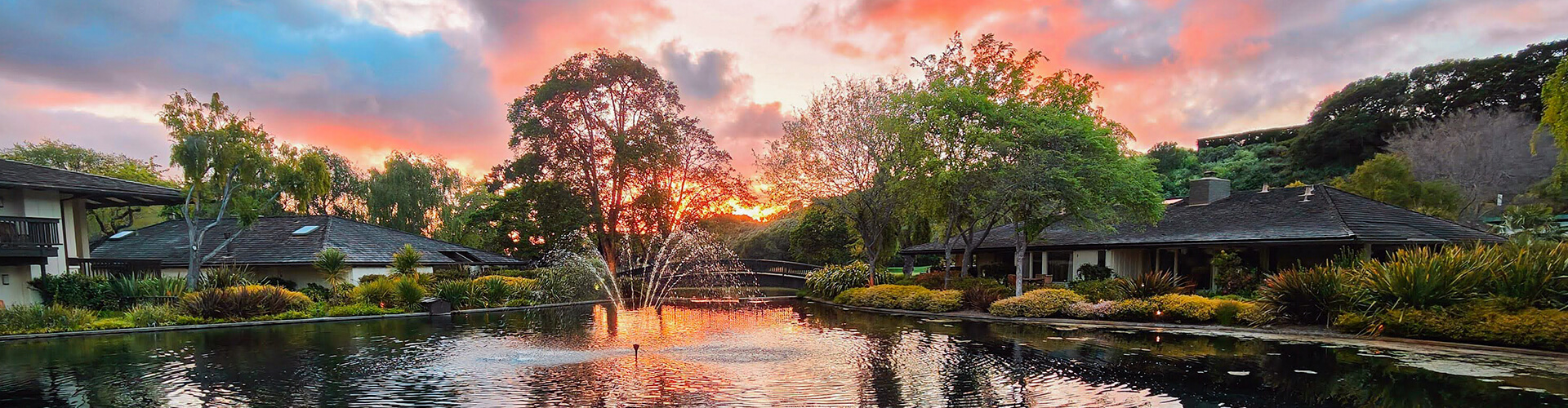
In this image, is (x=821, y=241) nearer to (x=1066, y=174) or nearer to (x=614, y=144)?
(x=614, y=144)

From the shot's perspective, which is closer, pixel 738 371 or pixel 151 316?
pixel 738 371

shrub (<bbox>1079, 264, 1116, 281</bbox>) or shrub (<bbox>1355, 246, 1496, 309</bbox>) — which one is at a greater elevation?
shrub (<bbox>1355, 246, 1496, 309</bbox>)

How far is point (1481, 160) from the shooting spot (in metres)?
37.3

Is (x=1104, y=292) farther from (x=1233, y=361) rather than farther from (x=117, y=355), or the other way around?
(x=117, y=355)

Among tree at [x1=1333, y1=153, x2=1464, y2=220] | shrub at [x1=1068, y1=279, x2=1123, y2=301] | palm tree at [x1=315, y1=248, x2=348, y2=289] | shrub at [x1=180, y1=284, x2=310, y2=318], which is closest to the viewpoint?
shrub at [x1=180, y1=284, x2=310, y2=318]

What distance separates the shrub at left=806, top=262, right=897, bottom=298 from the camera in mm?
30609

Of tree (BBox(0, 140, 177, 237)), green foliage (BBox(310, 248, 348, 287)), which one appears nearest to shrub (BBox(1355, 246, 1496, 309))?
green foliage (BBox(310, 248, 348, 287))

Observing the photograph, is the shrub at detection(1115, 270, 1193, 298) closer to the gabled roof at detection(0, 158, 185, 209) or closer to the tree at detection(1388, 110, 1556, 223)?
the tree at detection(1388, 110, 1556, 223)

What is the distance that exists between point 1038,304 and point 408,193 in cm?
3732

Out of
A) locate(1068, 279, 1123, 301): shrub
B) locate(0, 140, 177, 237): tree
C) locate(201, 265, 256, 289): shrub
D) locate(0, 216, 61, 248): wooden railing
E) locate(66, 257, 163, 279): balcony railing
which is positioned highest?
locate(0, 140, 177, 237): tree

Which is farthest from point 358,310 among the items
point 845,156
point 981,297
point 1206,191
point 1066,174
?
point 1206,191

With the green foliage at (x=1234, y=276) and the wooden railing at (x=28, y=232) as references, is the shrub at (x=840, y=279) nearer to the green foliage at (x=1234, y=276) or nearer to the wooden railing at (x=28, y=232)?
the green foliage at (x=1234, y=276)

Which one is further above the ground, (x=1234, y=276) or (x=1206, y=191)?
(x=1206, y=191)

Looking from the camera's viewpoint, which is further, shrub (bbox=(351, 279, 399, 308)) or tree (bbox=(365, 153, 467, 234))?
tree (bbox=(365, 153, 467, 234))
